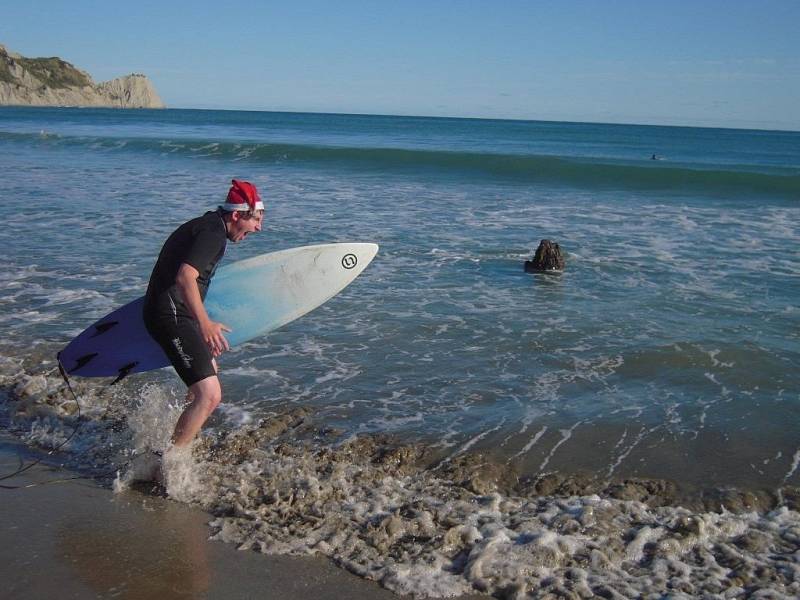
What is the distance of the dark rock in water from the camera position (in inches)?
400

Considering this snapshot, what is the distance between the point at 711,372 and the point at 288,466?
159 inches

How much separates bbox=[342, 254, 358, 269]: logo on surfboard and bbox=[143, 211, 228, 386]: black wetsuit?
6.63ft

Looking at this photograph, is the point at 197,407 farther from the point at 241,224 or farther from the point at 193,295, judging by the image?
the point at 241,224

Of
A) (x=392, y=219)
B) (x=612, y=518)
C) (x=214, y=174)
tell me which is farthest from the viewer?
(x=214, y=174)

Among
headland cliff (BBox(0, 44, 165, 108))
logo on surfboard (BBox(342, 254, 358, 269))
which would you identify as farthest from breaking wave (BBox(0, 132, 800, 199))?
headland cliff (BBox(0, 44, 165, 108))

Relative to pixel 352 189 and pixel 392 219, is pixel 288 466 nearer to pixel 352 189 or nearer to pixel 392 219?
pixel 392 219

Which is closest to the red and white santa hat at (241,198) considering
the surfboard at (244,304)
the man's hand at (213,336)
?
the man's hand at (213,336)

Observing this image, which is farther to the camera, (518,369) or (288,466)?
(518,369)

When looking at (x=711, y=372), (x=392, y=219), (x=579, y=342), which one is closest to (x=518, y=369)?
(x=579, y=342)

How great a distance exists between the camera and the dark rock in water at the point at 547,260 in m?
10.2

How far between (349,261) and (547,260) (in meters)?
4.58

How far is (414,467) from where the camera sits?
4.85m

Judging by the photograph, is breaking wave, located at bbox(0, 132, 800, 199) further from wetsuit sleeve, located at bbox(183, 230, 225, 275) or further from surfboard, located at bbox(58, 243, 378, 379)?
wetsuit sleeve, located at bbox(183, 230, 225, 275)

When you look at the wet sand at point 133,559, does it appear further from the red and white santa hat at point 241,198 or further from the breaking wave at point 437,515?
the red and white santa hat at point 241,198
